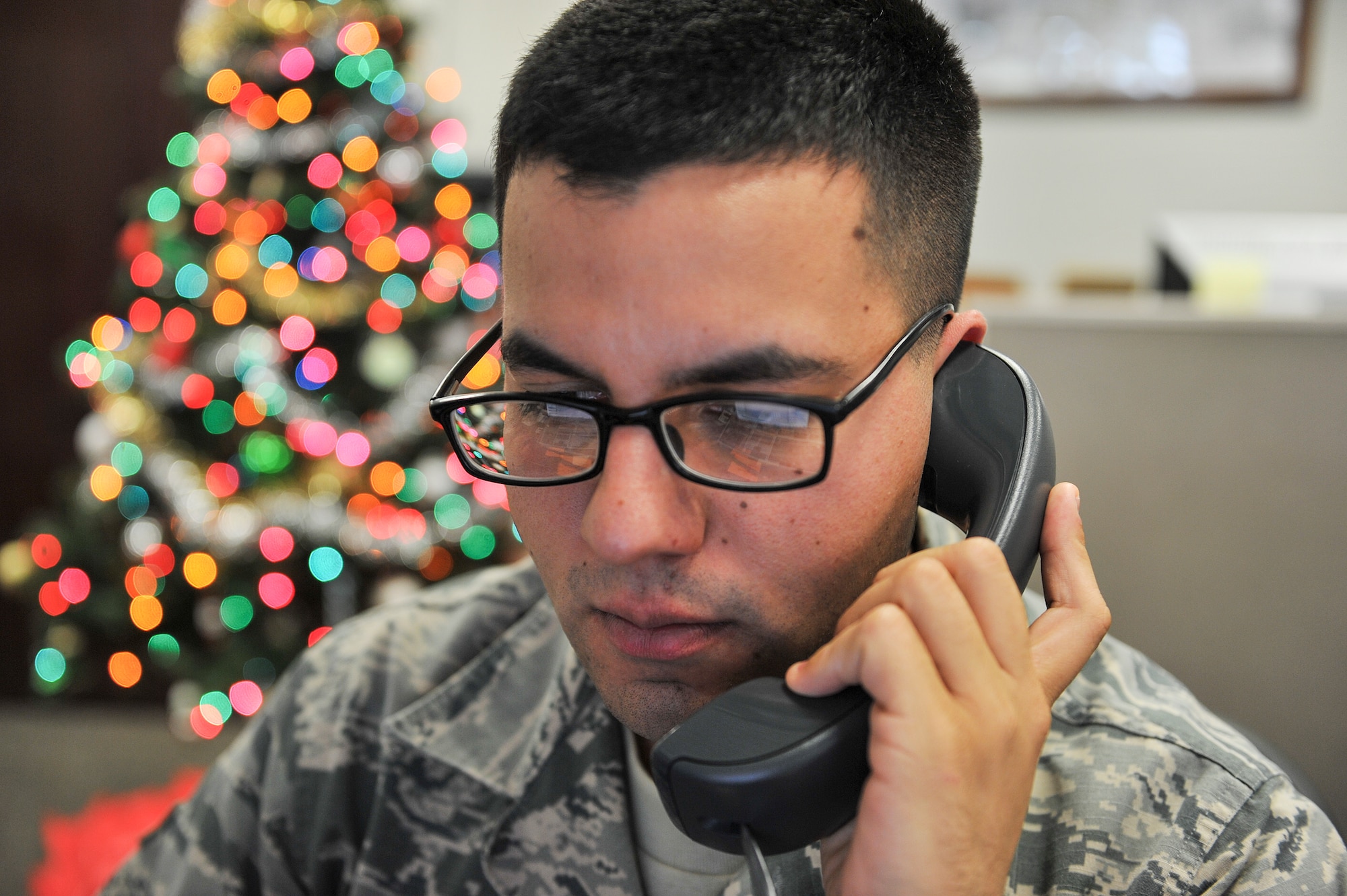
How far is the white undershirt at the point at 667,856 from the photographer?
0.84 meters

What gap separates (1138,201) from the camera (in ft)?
10.5

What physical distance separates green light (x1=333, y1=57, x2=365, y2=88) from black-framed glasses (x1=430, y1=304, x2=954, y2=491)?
2.11 metres

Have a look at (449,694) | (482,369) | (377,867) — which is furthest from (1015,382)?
(482,369)

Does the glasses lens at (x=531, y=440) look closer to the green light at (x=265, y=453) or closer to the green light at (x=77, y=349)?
the green light at (x=265, y=453)

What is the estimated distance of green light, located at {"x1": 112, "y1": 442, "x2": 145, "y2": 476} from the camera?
2.62m

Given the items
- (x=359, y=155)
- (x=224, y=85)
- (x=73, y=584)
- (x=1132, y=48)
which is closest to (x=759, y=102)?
(x=359, y=155)

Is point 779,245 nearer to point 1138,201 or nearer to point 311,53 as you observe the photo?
point 311,53

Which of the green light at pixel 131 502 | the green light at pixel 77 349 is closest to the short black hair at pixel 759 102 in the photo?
the green light at pixel 131 502

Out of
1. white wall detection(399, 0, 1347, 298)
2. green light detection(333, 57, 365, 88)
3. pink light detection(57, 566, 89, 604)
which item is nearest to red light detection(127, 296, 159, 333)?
pink light detection(57, 566, 89, 604)

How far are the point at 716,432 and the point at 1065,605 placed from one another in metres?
0.28

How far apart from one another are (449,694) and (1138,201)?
9.82ft

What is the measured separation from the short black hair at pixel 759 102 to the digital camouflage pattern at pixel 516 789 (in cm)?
41

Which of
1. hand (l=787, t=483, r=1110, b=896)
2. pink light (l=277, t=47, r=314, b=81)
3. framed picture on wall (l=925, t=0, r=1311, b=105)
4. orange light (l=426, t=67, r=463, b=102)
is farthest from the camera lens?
framed picture on wall (l=925, t=0, r=1311, b=105)

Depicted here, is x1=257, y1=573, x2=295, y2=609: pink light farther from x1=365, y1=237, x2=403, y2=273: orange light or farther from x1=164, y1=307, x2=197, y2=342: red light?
x1=365, y1=237, x2=403, y2=273: orange light
